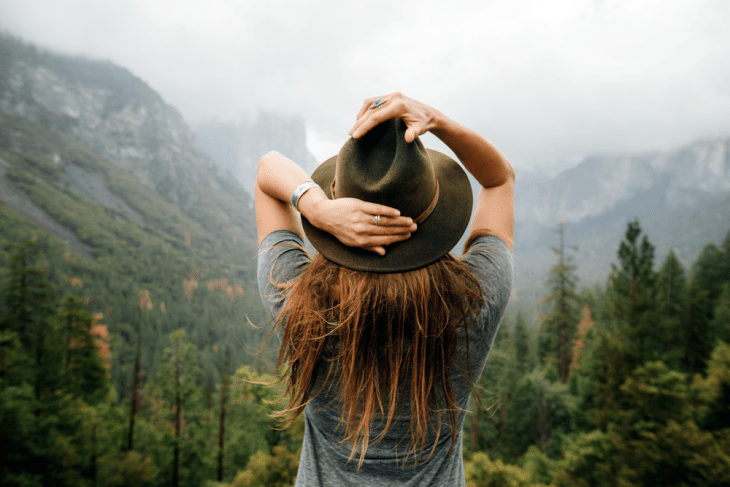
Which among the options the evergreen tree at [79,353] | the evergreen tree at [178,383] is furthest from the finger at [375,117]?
the evergreen tree at [79,353]

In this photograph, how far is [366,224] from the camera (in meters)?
0.98

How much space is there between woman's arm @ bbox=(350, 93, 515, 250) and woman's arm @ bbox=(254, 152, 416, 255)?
0.24m

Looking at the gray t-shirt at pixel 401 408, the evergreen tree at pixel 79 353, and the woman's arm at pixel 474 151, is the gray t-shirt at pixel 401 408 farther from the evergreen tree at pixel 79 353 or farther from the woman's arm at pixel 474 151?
the evergreen tree at pixel 79 353

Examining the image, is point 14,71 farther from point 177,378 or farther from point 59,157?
point 177,378

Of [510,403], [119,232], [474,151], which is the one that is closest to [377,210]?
[474,151]

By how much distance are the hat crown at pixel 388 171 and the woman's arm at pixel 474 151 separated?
0.05 m

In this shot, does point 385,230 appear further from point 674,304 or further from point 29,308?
point 674,304

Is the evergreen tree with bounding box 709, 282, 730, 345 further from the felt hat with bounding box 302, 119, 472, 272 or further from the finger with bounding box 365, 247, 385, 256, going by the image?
the finger with bounding box 365, 247, 385, 256

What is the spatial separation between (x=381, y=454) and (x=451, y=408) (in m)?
0.30

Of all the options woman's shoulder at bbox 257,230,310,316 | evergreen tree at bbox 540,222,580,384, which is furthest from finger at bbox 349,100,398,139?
evergreen tree at bbox 540,222,580,384

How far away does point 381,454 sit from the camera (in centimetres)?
120

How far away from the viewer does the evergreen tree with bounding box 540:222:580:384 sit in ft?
80.0

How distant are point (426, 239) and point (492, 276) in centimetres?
30

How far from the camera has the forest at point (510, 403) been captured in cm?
1036
